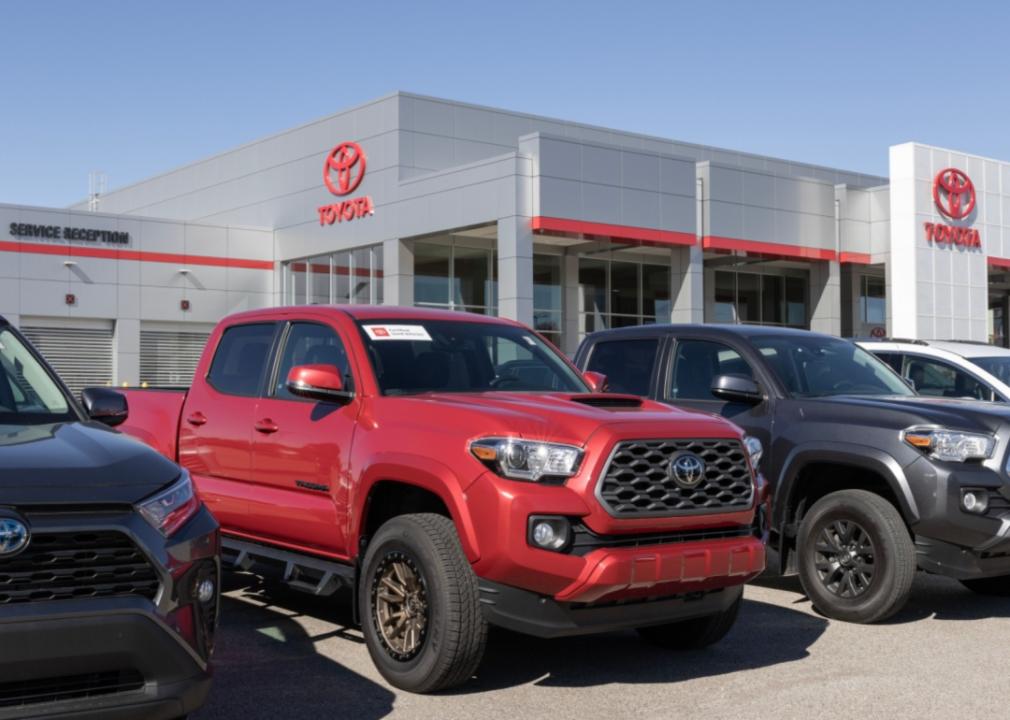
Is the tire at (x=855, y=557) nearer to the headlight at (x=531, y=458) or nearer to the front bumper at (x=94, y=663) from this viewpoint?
the headlight at (x=531, y=458)

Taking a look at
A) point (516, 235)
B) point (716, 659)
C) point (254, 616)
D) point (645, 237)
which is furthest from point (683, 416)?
point (645, 237)

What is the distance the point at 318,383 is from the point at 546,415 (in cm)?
131

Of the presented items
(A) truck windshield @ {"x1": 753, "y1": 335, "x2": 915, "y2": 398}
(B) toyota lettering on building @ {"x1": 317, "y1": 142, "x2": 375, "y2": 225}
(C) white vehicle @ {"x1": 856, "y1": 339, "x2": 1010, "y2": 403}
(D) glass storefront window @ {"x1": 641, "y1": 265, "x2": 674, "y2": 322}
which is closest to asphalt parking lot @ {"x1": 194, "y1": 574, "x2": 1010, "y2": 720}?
(A) truck windshield @ {"x1": 753, "y1": 335, "x2": 915, "y2": 398}

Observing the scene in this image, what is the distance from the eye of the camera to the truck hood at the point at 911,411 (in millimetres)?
7359

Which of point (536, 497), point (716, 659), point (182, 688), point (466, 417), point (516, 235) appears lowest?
point (716, 659)

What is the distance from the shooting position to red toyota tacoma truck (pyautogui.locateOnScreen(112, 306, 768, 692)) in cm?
529

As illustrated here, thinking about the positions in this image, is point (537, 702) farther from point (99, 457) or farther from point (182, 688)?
point (99, 457)

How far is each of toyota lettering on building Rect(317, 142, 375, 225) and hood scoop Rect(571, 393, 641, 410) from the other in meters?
28.4

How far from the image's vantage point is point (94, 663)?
3799 millimetres

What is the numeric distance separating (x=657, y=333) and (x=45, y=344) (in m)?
28.7

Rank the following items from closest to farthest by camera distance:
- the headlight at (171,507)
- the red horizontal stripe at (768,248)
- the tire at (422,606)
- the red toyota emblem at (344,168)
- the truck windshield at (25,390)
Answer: the headlight at (171,507), the truck windshield at (25,390), the tire at (422,606), the red horizontal stripe at (768,248), the red toyota emblem at (344,168)

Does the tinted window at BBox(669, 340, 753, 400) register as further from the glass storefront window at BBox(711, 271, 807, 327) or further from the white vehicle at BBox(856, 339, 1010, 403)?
the glass storefront window at BBox(711, 271, 807, 327)

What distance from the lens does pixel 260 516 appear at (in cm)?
684

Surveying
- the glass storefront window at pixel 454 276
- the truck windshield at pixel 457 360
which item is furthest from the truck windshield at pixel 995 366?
the glass storefront window at pixel 454 276
